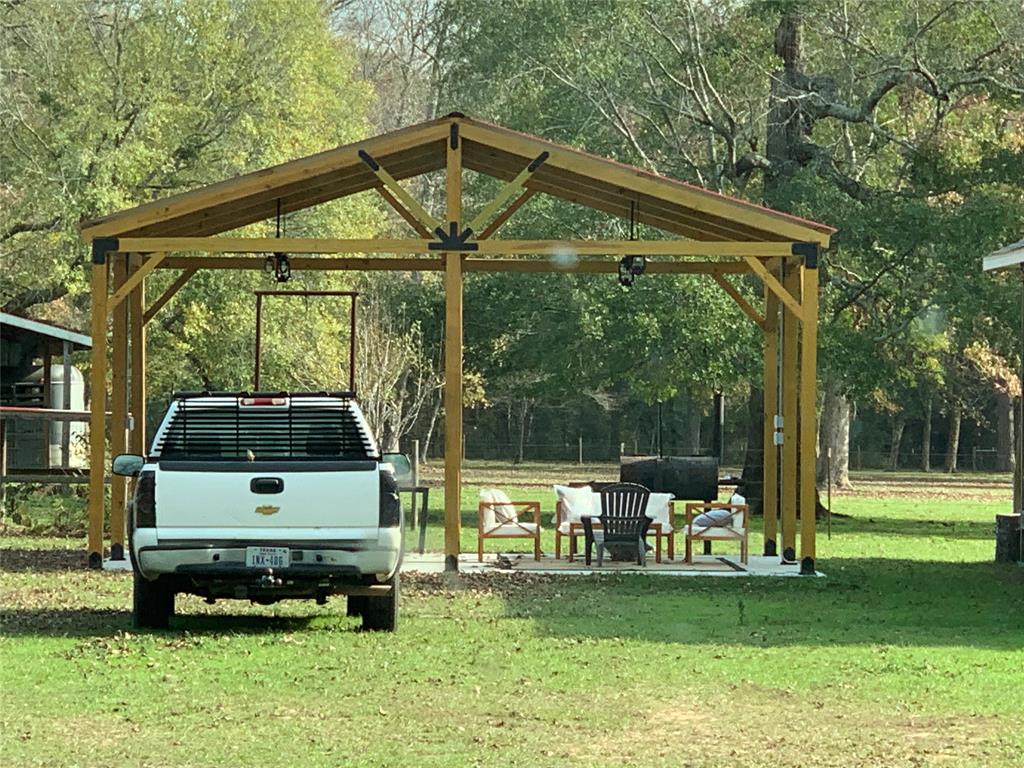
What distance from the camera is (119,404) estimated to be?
18672mm

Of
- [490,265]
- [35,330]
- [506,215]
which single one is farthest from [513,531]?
[35,330]

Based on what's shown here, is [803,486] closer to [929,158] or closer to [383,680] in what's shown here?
[383,680]

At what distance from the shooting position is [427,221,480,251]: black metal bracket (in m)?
17.4

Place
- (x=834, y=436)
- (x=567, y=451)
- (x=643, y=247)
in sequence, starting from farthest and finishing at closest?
(x=567, y=451) → (x=834, y=436) → (x=643, y=247)

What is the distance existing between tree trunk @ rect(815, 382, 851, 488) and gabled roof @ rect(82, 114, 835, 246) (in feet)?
74.3

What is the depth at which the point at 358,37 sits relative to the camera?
53.8 meters

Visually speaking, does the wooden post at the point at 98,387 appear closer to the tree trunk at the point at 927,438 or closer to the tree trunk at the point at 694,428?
the tree trunk at the point at 694,428

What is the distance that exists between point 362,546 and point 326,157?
255 inches

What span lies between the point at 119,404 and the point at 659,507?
18.4ft

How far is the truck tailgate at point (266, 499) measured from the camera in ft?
38.3

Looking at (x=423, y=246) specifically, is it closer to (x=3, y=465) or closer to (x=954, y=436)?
(x=3, y=465)

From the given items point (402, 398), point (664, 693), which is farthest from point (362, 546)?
point (402, 398)

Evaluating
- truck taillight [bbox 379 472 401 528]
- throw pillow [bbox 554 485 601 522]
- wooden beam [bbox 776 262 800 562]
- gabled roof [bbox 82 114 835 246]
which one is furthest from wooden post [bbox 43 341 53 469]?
truck taillight [bbox 379 472 401 528]

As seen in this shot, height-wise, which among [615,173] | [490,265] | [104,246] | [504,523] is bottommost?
[504,523]
